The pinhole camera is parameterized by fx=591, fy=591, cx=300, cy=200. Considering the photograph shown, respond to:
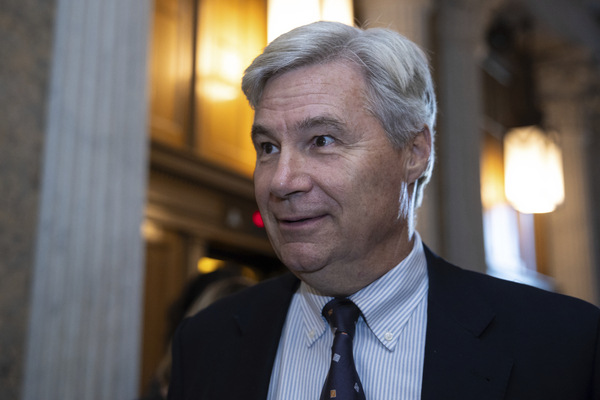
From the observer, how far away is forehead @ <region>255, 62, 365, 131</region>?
122 cm

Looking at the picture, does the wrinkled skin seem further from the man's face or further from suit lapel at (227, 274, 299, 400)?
suit lapel at (227, 274, 299, 400)

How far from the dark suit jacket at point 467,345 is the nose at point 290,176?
0.39m

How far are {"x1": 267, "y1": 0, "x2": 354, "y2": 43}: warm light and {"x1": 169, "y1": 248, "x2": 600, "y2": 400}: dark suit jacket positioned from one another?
3.70ft

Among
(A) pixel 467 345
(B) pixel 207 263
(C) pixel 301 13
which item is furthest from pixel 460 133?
(A) pixel 467 345

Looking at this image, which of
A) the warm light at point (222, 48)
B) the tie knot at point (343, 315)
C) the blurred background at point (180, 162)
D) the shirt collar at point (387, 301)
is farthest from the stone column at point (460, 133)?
the tie knot at point (343, 315)

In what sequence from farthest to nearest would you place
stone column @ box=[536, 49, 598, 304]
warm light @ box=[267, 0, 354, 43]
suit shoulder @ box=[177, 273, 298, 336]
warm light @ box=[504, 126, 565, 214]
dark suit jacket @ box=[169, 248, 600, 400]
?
stone column @ box=[536, 49, 598, 304], warm light @ box=[504, 126, 565, 214], warm light @ box=[267, 0, 354, 43], suit shoulder @ box=[177, 273, 298, 336], dark suit jacket @ box=[169, 248, 600, 400]

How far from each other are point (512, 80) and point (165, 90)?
7.07 m

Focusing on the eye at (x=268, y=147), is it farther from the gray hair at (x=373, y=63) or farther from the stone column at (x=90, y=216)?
the stone column at (x=90, y=216)

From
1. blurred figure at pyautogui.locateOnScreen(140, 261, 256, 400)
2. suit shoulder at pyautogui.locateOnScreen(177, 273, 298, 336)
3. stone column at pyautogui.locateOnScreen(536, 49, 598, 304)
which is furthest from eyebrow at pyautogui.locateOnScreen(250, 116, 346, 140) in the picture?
stone column at pyautogui.locateOnScreen(536, 49, 598, 304)

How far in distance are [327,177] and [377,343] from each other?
379 millimetres

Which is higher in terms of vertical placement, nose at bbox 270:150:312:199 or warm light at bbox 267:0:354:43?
warm light at bbox 267:0:354:43

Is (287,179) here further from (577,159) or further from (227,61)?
(577,159)

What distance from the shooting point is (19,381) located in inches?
91.3

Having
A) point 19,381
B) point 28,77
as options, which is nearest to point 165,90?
point 28,77
